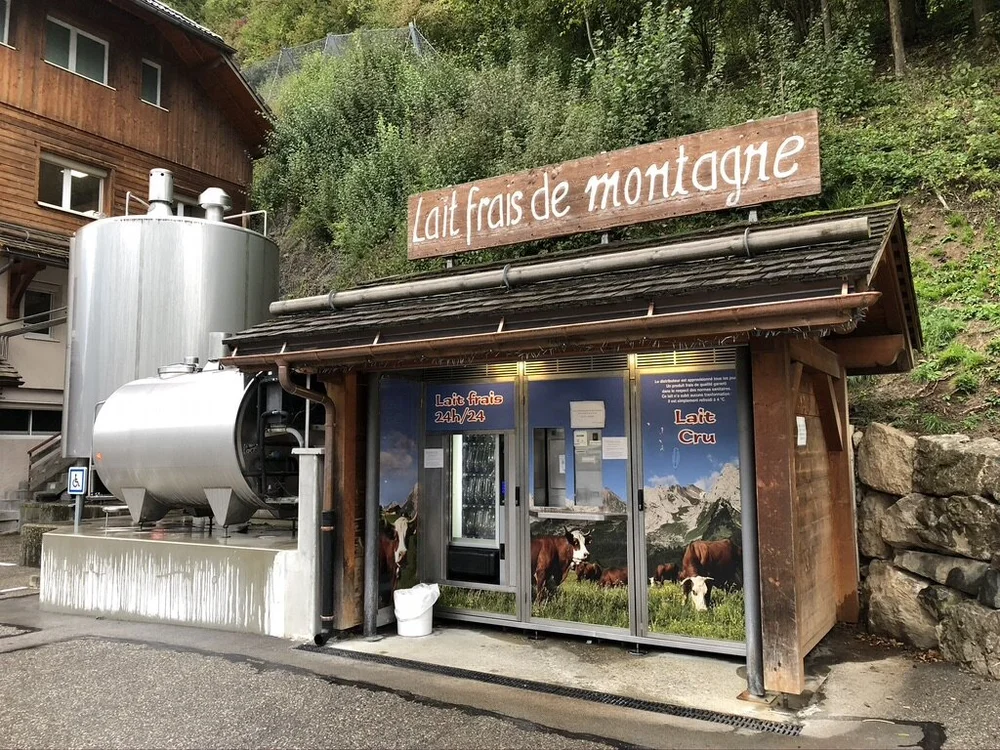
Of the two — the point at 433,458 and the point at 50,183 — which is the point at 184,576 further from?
the point at 50,183

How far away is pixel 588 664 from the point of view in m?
5.87

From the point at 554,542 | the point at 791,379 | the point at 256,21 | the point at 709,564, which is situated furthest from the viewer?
the point at 256,21

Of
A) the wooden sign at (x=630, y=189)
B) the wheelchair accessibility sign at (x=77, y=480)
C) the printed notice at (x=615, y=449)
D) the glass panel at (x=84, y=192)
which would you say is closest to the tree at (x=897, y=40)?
the wooden sign at (x=630, y=189)

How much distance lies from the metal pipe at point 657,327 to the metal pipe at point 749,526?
0.76 m

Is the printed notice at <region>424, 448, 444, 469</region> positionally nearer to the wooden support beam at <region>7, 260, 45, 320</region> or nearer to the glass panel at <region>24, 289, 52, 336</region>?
the wooden support beam at <region>7, 260, 45, 320</region>

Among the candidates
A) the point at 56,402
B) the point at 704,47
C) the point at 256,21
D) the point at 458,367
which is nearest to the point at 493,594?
the point at 458,367

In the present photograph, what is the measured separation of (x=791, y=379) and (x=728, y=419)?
90 cm

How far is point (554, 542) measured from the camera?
661 cm

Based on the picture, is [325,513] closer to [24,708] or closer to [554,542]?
[554,542]

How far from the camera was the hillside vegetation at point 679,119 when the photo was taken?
9.67 m

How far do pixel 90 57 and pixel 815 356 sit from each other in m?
18.4

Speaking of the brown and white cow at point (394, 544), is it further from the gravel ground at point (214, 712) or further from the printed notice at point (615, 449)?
the printed notice at point (615, 449)

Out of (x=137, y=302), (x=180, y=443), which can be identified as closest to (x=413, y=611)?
(x=180, y=443)

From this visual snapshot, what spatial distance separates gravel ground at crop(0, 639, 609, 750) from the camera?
4.49 m
